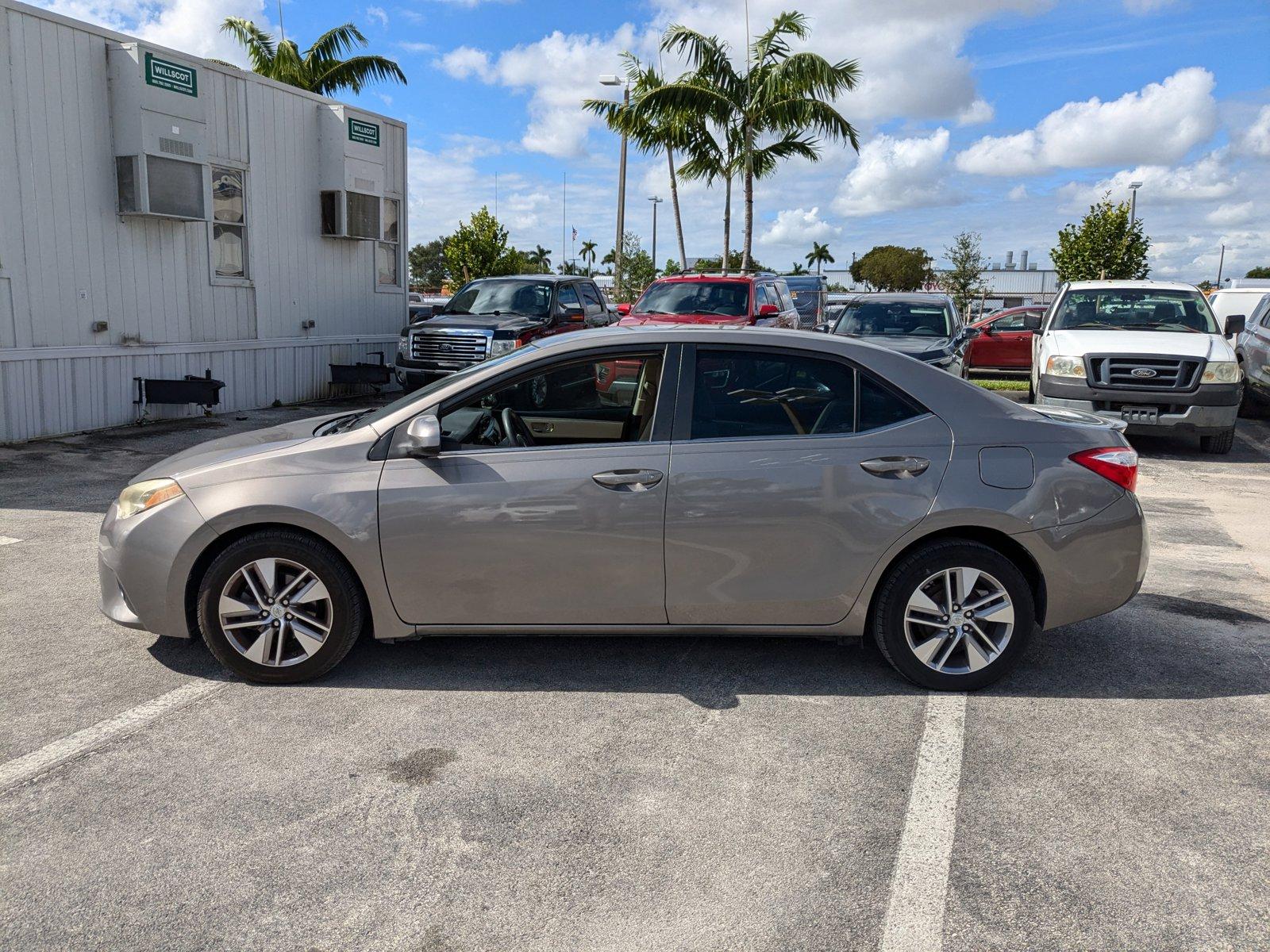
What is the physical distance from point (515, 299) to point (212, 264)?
13.9ft

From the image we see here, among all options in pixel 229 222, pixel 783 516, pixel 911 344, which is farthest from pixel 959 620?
pixel 229 222

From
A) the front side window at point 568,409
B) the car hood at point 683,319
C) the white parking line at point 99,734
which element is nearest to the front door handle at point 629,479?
the front side window at point 568,409

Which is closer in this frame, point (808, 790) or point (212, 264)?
point (808, 790)

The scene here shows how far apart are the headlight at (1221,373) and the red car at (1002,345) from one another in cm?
947

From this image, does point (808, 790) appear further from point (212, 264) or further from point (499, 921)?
point (212, 264)

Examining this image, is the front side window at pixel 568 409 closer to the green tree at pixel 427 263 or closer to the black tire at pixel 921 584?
the black tire at pixel 921 584

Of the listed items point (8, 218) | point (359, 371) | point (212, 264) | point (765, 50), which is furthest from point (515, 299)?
point (765, 50)

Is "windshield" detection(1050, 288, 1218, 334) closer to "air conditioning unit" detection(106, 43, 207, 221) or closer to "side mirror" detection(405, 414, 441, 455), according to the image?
"side mirror" detection(405, 414, 441, 455)

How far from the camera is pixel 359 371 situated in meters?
16.3

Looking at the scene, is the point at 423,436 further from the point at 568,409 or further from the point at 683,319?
the point at 683,319

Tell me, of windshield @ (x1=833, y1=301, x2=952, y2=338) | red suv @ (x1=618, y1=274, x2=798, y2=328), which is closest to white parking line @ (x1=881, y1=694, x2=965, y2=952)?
red suv @ (x1=618, y1=274, x2=798, y2=328)

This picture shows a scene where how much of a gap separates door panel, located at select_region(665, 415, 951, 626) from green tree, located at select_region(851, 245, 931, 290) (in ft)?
265

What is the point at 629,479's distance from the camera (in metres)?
4.25

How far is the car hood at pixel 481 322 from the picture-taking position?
14.5 meters
